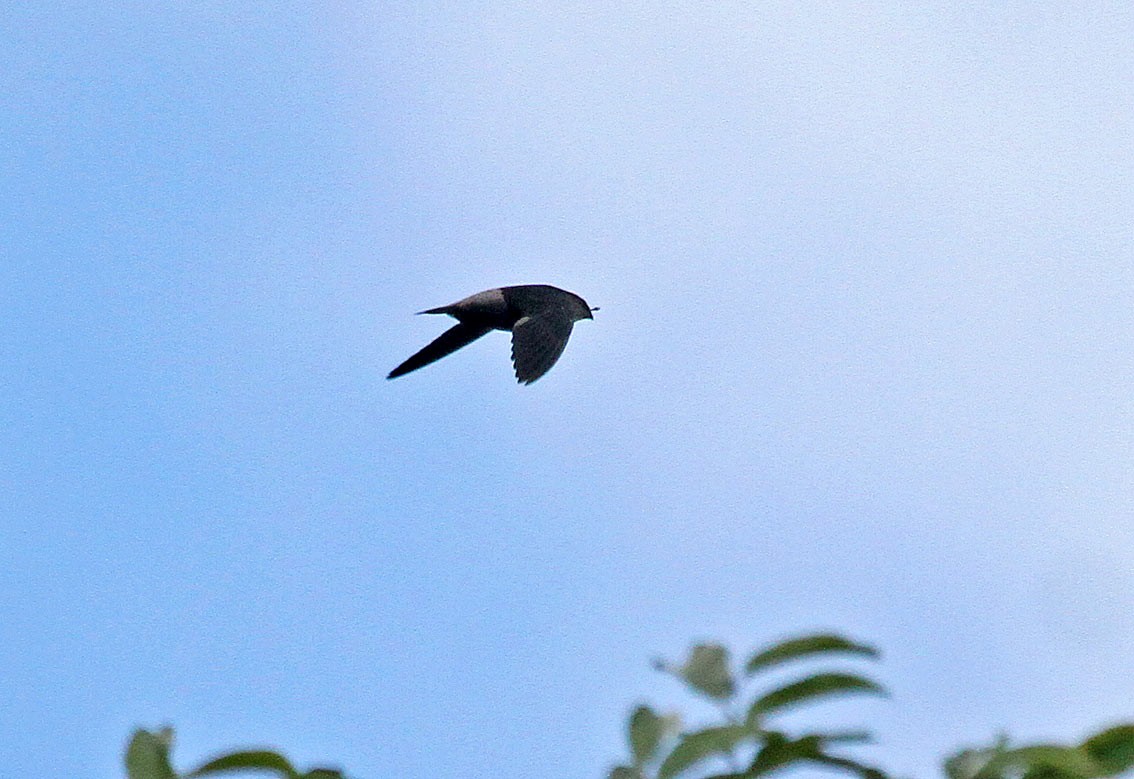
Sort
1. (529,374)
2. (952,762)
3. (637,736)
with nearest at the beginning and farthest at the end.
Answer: (952,762), (637,736), (529,374)

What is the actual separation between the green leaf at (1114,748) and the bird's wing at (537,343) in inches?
408

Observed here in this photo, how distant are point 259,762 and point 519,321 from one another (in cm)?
1183

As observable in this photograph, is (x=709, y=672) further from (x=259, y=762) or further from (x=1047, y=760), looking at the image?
(x=259, y=762)

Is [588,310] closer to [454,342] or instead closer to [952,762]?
[454,342]

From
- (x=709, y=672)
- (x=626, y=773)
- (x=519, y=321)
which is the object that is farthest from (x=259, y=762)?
(x=519, y=321)

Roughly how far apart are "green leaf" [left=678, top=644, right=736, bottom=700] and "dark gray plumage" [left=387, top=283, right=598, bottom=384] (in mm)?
10580

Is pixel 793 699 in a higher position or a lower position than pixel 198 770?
higher

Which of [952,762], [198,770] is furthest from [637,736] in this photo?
[198,770]

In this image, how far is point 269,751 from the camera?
6.52ft

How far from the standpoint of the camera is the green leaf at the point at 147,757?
2.05 m

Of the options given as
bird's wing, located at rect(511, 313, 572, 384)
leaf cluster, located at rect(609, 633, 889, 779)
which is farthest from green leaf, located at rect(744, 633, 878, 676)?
bird's wing, located at rect(511, 313, 572, 384)

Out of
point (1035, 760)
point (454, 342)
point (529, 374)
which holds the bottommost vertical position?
point (1035, 760)

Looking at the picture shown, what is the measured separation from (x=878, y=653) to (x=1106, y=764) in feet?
1.14

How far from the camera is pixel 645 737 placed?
214 cm
